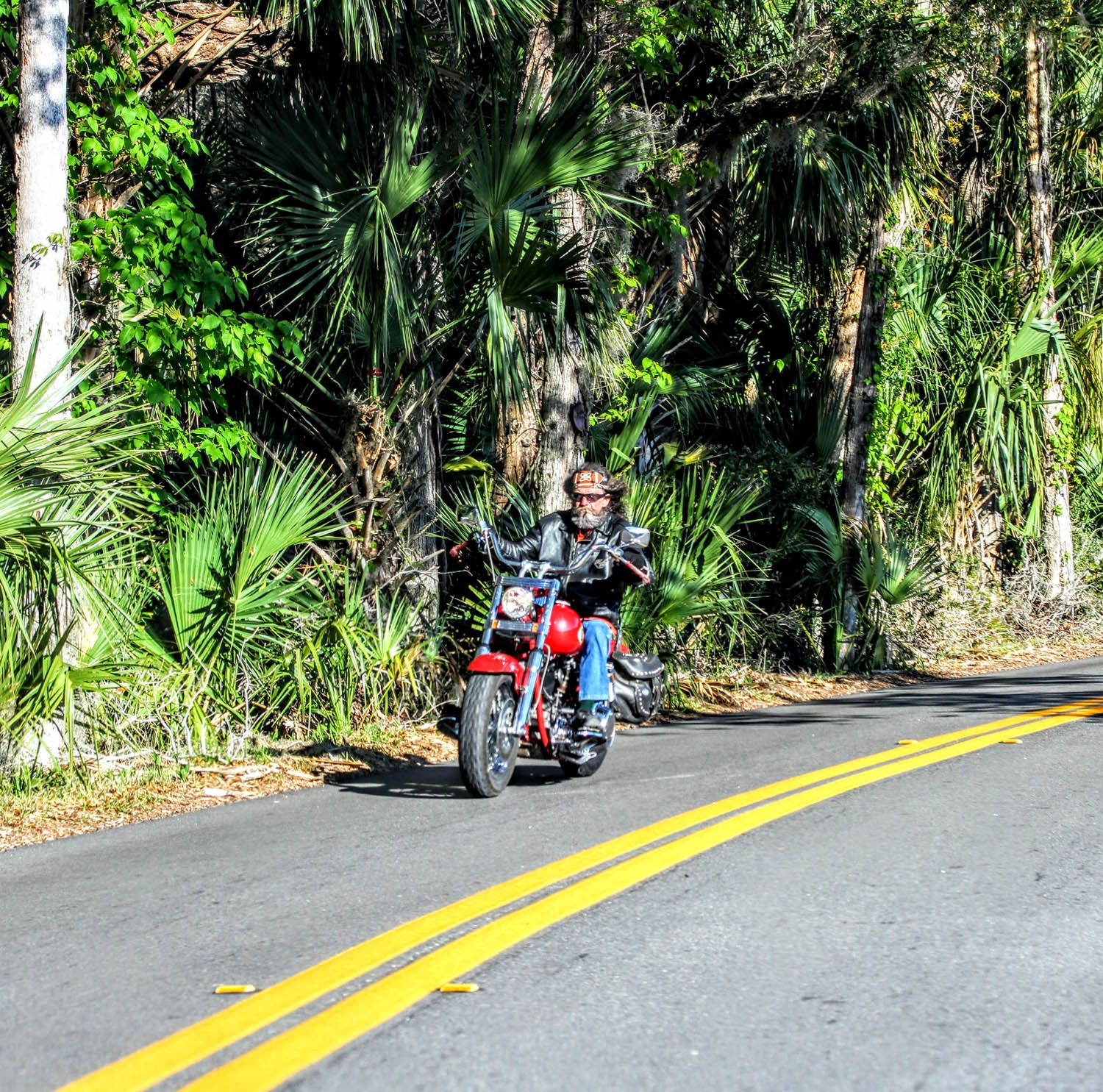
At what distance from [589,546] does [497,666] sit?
103cm

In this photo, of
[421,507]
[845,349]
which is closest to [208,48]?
[421,507]

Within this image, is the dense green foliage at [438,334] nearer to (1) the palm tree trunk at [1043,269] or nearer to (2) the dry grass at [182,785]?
(2) the dry grass at [182,785]

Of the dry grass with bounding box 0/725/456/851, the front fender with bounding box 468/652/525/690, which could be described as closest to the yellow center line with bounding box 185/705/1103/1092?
the front fender with bounding box 468/652/525/690

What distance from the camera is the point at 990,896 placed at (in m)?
5.31

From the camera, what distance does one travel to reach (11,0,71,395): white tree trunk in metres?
8.51

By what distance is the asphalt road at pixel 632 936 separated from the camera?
3713 millimetres

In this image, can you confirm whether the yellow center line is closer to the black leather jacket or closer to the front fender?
the front fender

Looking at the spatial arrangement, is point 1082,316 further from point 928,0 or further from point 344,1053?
point 344,1053

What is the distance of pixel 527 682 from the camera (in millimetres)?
7523

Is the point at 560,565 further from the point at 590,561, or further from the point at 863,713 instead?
the point at 863,713

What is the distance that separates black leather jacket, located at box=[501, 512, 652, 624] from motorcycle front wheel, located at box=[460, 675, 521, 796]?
1115 mm

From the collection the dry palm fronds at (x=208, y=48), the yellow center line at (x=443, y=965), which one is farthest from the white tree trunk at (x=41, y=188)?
the yellow center line at (x=443, y=965)

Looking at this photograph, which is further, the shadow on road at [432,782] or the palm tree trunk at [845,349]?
Result: the palm tree trunk at [845,349]

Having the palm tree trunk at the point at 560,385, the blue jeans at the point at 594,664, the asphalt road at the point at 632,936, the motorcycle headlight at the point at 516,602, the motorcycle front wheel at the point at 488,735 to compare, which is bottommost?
the asphalt road at the point at 632,936
